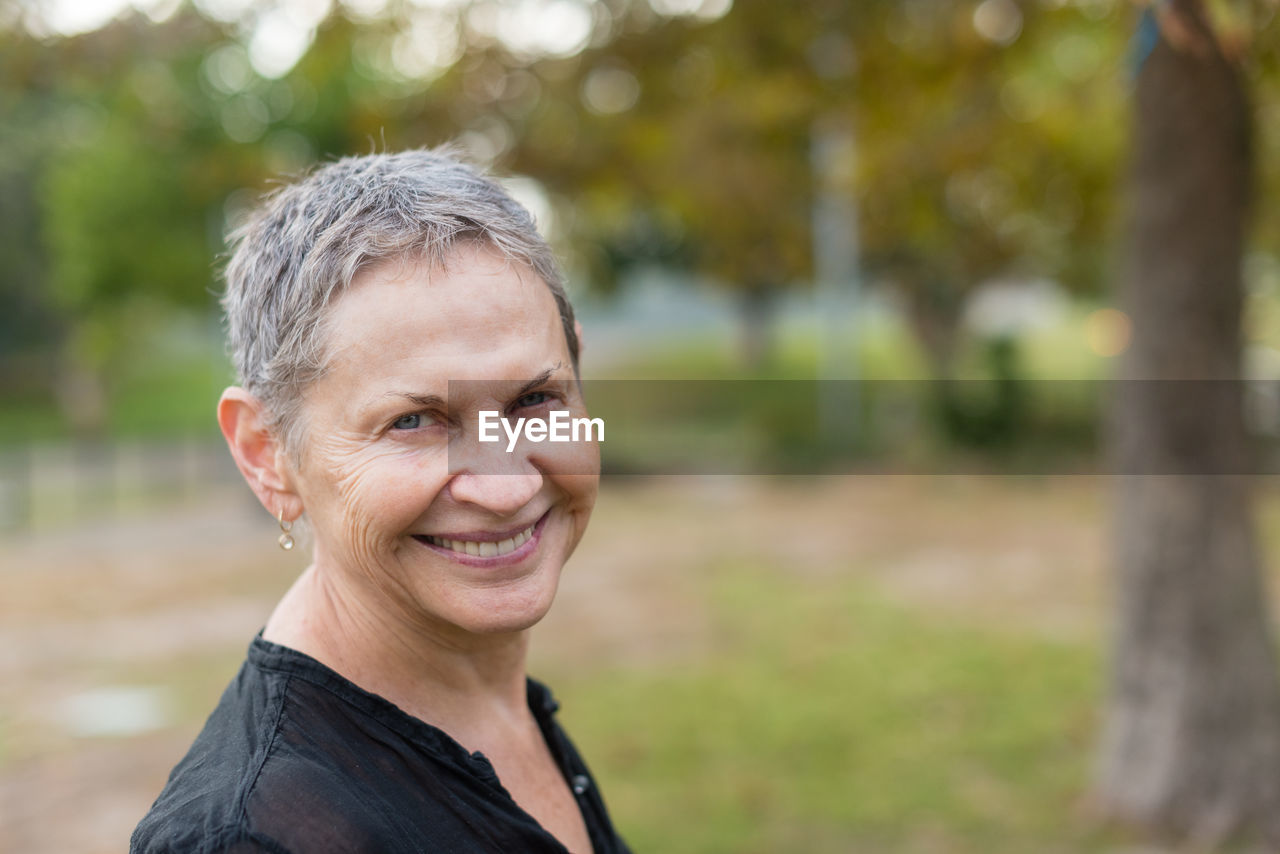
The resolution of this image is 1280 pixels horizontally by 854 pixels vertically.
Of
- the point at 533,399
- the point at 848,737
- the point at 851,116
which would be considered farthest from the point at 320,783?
the point at 851,116

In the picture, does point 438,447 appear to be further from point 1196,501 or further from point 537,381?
point 1196,501

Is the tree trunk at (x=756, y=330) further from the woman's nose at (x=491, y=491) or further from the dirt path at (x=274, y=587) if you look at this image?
the woman's nose at (x=491, y=491)

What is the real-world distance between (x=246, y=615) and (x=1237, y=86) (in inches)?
322

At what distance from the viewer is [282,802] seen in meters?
1.14

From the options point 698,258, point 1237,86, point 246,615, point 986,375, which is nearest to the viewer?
point 1237,86

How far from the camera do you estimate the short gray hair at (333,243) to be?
129 centimetres

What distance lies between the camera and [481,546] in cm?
136

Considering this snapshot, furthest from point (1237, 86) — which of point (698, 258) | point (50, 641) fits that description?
point (698, 258)

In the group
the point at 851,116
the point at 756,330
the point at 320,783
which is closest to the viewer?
the point at 320,783

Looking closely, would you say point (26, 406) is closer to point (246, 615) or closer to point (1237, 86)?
point (246, 615)

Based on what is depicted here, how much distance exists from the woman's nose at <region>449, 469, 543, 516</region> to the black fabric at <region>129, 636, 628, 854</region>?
0.88ft

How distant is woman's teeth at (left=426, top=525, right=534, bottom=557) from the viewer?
53.2 inches

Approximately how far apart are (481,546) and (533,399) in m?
0.19

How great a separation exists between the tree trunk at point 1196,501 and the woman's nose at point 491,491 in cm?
425
